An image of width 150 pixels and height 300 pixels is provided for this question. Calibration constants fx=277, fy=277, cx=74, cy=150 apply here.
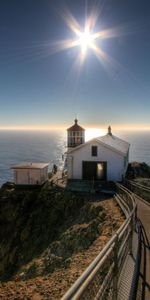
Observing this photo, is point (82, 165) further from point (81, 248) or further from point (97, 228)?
point (81, 248)

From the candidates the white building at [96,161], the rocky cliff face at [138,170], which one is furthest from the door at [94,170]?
the rocky cliff face at [138,170]

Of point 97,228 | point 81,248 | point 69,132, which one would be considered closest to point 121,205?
point 97,228

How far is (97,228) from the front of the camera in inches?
579

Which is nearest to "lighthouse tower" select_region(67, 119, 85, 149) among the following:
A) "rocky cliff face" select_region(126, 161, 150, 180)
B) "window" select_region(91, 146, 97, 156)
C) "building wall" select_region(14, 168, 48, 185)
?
"window" select_region(91, 146, 97, 156)

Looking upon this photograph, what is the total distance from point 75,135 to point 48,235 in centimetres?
1706

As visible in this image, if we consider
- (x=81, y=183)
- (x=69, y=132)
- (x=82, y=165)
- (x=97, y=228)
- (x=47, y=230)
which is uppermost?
(x=69, y=132)

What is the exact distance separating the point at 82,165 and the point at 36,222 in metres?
8.54

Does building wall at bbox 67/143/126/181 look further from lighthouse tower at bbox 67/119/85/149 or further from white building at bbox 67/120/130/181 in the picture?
lighthouse tower at bbox 67/119/85/149

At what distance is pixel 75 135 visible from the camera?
1361 inches

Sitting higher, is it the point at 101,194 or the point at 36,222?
the point at 101,194

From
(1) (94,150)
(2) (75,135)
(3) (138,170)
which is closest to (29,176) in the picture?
(1) (94,150)

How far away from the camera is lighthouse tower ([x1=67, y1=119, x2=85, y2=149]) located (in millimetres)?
34375

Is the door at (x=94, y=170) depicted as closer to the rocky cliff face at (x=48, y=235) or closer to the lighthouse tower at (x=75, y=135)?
the rocky cliff face at (x=48, y=235)

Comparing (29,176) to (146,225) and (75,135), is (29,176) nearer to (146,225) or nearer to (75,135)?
(75,135)
